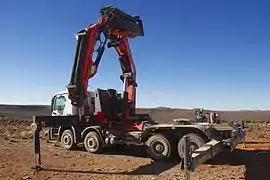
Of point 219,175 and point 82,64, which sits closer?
point 219,175

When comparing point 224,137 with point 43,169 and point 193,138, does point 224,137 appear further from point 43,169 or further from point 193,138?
point 43,169

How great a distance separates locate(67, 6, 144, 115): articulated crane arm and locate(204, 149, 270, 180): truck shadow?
4724 mm

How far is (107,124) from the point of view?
16406 mm

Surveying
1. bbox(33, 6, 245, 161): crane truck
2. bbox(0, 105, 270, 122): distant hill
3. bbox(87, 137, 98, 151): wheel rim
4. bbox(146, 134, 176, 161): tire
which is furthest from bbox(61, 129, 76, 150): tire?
bbox(0, 105, 270, 122): distant hill

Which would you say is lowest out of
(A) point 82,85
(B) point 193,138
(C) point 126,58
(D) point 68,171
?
(D) point 68,171

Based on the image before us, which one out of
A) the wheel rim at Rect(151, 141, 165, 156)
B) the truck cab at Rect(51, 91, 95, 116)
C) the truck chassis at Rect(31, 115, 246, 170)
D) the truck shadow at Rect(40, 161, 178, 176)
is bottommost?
the truck shadow at Rect(40, 161, 178, 176)

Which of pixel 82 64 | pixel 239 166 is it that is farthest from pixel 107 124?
pixel 239 166

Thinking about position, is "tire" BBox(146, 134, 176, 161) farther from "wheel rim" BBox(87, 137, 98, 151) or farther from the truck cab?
the truck cab

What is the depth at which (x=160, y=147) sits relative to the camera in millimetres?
14266

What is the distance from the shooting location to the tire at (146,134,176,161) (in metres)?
14.0

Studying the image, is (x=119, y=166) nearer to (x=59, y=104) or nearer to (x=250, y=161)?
(x=250, y=161)

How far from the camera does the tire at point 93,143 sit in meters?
16.0

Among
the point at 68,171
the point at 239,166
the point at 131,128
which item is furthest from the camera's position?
the point at 131,128

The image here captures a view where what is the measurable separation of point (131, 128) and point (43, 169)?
13.9 feet
